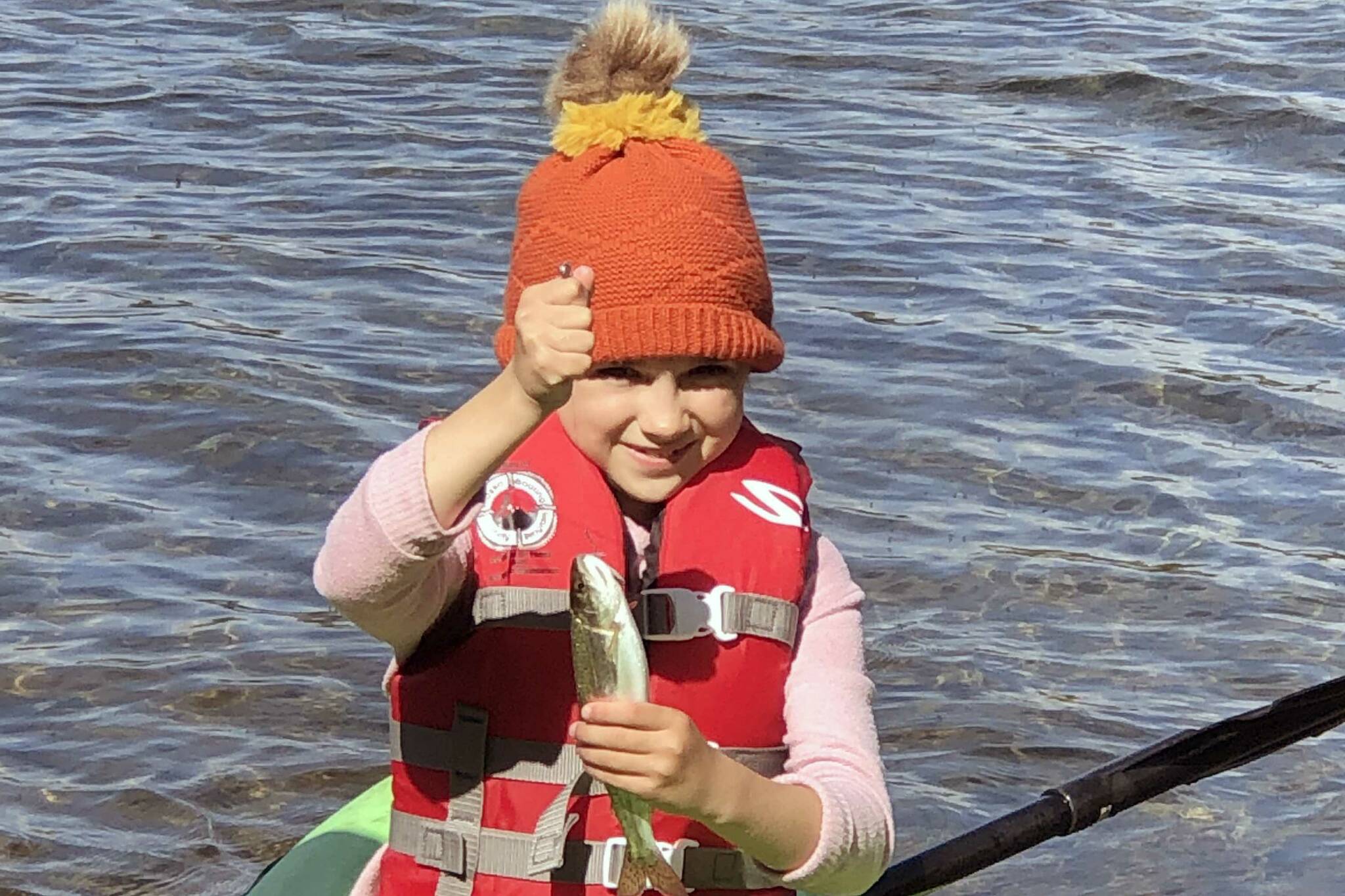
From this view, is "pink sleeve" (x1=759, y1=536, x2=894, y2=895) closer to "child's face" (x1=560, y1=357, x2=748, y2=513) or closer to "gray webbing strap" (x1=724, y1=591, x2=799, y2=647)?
"gray webbing strap" (x1=724, y1=591, x2=799, y2=647)

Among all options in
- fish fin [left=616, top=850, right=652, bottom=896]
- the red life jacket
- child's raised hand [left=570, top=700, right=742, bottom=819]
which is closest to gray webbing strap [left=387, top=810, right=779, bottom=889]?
the red life jacket

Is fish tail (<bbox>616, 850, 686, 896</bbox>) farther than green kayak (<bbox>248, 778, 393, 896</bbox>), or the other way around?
green kayak (<bbox>248, 778, 393, 896</bbox>)

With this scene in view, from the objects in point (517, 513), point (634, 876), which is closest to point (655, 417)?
point (517, 513)

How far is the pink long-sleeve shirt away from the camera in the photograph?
2.56 meters

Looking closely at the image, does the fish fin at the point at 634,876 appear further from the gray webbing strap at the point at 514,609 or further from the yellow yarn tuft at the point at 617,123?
the yellow yarn tuft at the point at 617,123

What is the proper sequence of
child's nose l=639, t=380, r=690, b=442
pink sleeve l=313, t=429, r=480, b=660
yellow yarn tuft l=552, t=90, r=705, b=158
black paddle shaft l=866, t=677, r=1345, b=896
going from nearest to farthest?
pink sleeve l=313, t=429, r=480, b=660 → child's nose l=639, t=380, r=690, b=442 → yellow yarn tuft l=552, t=90, r=705, b=158 → black paddle shaft l=866, t=677, r=1345, b=896

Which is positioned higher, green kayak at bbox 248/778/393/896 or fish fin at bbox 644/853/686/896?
fish fin at bbox 644/853/686/896

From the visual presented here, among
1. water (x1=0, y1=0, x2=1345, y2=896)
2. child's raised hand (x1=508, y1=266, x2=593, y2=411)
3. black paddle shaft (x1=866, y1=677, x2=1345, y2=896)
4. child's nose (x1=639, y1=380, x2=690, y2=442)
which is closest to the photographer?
child's raised hand (x1=508, y1=266, x2=593, y2=411)

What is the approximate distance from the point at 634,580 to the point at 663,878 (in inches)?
21.1

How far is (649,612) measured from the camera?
119 inches

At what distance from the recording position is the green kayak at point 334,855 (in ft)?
11.9

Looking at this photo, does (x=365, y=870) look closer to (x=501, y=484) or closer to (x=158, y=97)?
(x=501, y=484)

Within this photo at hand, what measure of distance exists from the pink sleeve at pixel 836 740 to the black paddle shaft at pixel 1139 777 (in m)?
0.61

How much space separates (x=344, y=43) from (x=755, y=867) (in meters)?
8.78
